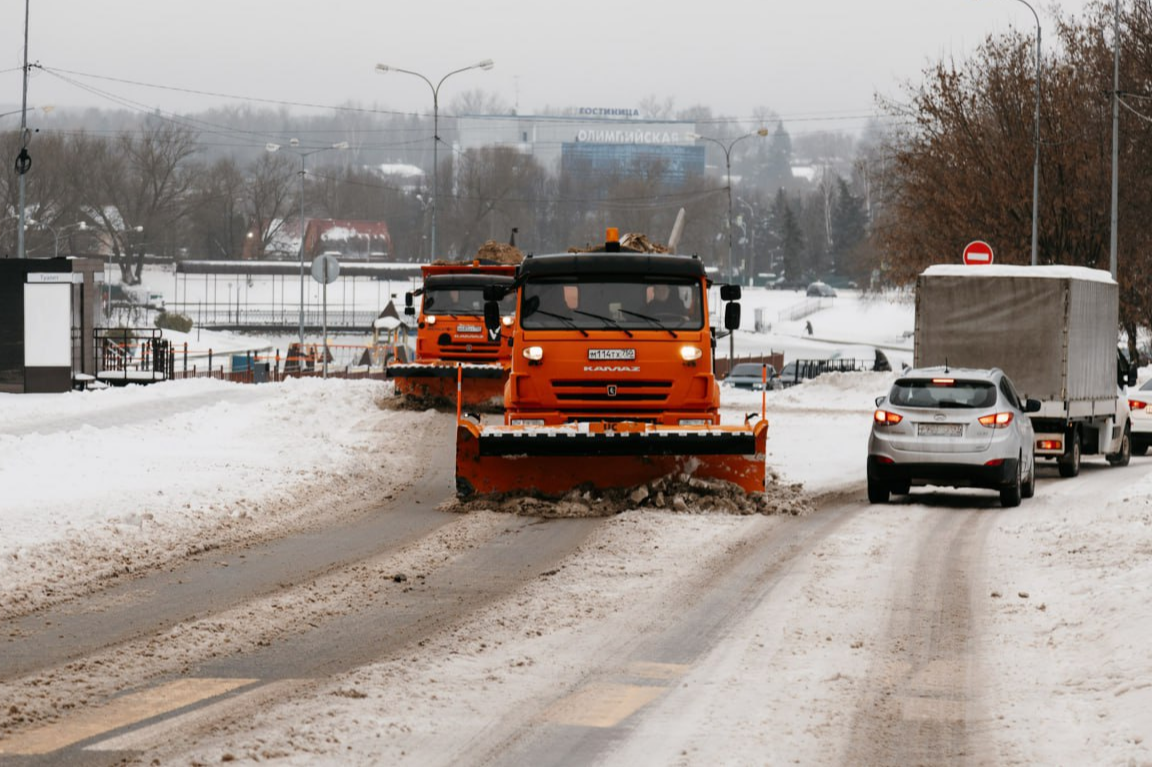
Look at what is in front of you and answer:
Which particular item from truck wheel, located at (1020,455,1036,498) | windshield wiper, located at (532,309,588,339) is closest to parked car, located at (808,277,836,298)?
truck wheel, located at (1020,455,1036,498)

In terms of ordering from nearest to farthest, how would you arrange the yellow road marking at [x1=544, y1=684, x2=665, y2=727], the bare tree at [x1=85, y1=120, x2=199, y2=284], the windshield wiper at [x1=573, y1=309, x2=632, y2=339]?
the yellow road marking at [x1=544, y1=684, x2=665, y2=727] < the windshield wiper at [x1=573, y1=309, x2=632, y2=339] < the bare tree at [x1=85, y1=120, x2=199, y2=284]

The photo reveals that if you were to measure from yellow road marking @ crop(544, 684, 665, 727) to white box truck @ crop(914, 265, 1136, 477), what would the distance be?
1665 cm

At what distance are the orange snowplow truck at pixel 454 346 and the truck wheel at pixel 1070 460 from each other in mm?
10903

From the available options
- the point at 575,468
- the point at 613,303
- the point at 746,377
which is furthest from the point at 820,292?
the point at 575,468

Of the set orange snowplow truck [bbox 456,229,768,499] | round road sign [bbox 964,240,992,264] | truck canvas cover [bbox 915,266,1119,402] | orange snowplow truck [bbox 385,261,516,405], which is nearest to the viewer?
orange snowplow truck [bbox 456,229,768,499]

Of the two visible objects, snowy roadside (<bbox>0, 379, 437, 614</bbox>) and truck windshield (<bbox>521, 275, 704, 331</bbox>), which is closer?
snowy roadside (<bbox>0, 379, 437, 614</bbox>)

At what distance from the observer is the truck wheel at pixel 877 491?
19.0m

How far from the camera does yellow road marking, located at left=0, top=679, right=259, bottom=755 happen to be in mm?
7199

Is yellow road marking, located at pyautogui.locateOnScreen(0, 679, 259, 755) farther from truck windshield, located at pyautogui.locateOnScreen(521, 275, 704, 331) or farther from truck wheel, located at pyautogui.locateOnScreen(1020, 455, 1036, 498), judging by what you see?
truck wheel, located at pyautogui.locateOnScreen(1020, 455, 1036, 498)

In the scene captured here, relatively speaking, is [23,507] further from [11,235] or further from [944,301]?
[11,235]

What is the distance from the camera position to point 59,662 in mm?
9062

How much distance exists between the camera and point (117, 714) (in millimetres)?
7758

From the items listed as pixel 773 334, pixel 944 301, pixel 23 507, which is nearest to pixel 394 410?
pixel 944 301

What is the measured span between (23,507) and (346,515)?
3350 mm
